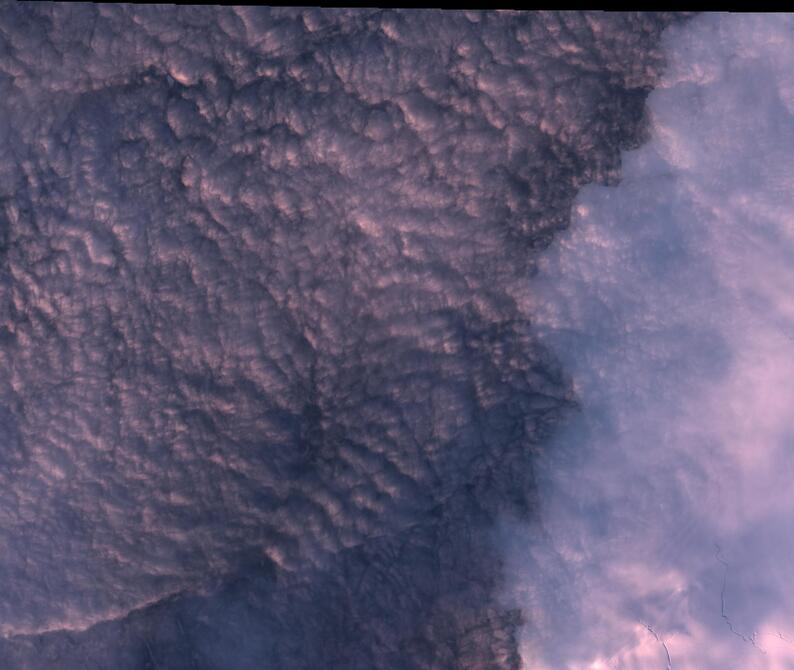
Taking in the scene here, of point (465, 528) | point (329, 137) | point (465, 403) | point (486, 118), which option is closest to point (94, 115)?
point (329, 137)

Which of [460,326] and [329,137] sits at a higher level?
[329,137]

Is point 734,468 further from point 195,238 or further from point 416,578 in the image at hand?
point 195,238

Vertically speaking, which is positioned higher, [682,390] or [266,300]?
[266,300]

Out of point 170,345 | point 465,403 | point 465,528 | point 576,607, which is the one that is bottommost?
point 576,607
